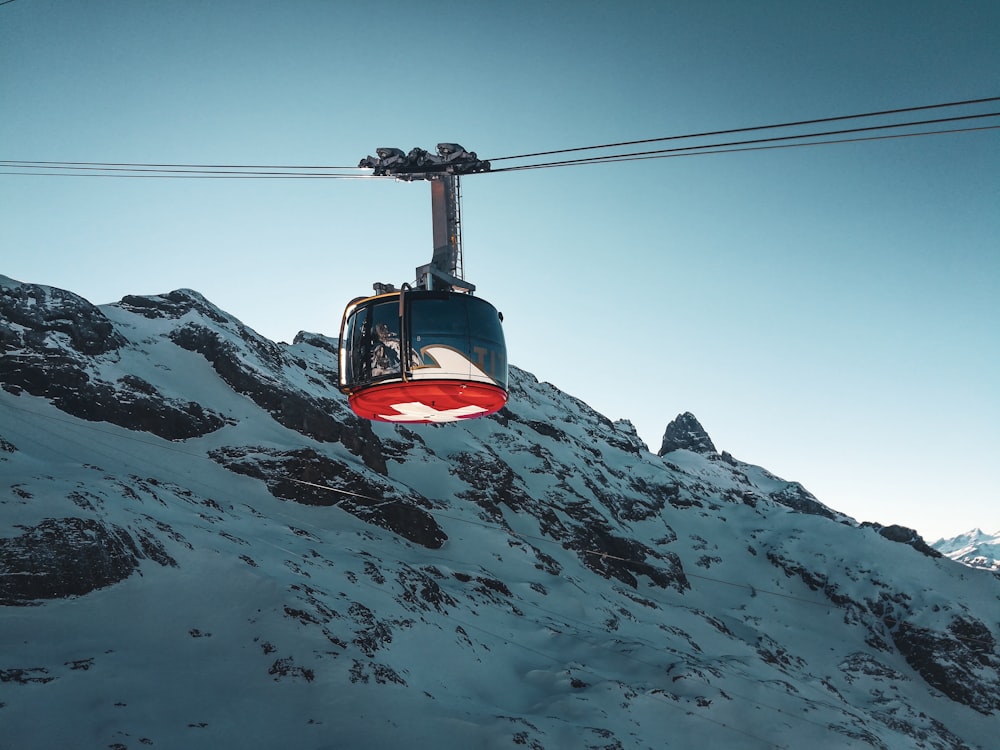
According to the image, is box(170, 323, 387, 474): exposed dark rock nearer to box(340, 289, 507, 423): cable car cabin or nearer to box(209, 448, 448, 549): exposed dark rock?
box(209, 448, 448, 549): exposed dark rock

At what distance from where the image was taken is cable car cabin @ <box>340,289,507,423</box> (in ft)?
52.2

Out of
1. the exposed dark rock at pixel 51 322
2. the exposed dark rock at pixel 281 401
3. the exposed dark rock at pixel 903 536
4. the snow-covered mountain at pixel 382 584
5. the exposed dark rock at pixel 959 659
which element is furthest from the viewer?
the exposed dark rock at pixel 903 536

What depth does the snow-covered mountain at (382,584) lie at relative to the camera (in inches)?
1363

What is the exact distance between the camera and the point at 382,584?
57.3m

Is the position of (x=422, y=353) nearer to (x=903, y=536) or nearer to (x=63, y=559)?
(x=63, y=559)

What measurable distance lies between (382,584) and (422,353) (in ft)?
148

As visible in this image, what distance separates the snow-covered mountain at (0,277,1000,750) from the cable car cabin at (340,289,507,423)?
19.1 meters

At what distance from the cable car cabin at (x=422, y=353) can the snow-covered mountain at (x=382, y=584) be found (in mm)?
19114

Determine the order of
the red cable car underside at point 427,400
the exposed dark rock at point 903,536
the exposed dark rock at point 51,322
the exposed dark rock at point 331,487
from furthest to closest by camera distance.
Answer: the exposed dark rock at point 903,536 < the exposed dark rock at point 51,322 < the exposed dark rock at point 331,487 < the red cable car underside at point 427,400

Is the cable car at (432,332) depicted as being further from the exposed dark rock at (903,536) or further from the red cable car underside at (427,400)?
the exposed dark rock at (903,536)

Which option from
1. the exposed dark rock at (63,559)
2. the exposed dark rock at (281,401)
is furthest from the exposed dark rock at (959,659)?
the exposed dark rock at (63,559)

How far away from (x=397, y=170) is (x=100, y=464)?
185 feet

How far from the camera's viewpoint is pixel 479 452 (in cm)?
12488

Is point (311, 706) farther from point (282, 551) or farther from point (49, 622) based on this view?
point (282, 551)
